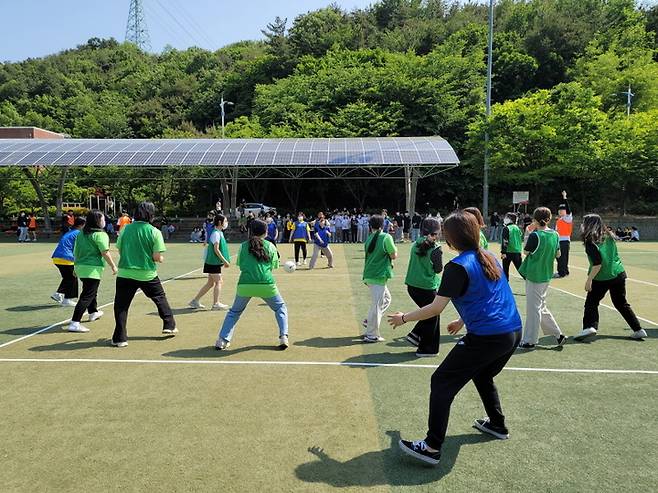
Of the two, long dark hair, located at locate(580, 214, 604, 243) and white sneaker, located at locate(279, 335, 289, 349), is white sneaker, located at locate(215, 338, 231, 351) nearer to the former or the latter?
white sneaker, located at locate(279, 335, 289, 349)

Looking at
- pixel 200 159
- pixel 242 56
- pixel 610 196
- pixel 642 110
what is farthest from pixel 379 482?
pixel 242 56

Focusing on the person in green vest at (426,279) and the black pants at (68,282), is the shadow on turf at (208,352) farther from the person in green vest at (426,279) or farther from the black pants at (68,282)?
the black pants at (68,282)

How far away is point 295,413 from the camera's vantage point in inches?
173

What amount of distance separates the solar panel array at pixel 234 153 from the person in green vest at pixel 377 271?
20.8 m

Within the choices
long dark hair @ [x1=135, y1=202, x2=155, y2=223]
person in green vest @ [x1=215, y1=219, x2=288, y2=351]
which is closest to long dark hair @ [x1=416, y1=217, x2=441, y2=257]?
person in green vest @ [x1=215, y1=219, x2=288, y2=351]

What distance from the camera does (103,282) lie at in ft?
39.5

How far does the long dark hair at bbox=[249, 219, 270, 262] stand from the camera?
5988mm

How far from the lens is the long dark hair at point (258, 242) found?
236 inches

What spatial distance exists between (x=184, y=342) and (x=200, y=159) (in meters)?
23.0

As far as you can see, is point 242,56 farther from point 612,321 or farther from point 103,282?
point 612,321

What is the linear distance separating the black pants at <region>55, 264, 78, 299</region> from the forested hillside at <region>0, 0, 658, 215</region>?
26094 mm

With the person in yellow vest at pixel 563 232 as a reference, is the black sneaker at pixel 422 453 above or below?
below

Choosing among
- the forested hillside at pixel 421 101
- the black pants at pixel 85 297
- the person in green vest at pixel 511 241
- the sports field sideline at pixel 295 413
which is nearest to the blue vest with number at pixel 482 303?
the sports field sideline at pixel 295 413

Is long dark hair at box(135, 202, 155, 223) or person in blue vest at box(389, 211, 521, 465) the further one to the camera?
long dark hair at box(135, 202, 155, 223)
